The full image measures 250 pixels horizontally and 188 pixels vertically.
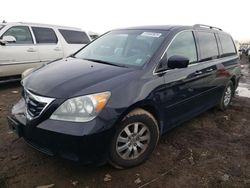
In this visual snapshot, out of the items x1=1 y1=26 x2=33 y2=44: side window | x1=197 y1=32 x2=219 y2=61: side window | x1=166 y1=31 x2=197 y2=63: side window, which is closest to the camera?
x1=166 y1=31 x2=197 y2=63: side window

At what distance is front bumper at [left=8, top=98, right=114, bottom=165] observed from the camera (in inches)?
103

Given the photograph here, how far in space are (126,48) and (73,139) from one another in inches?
69.3

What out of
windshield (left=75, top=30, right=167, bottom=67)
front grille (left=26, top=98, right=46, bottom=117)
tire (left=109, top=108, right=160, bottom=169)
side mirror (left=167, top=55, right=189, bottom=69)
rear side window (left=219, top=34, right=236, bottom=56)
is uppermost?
windshield (left=75, top=30, right=167, bottom=67)

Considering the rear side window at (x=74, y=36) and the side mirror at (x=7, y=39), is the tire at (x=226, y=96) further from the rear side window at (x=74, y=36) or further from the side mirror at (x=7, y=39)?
the side mirror at (x=7, y=39)

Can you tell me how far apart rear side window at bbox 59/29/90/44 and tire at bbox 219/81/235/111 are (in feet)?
16.5

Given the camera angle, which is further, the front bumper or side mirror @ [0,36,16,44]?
side mirror @ [0,36,16,44]

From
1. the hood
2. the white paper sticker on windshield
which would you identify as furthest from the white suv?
the white paper sticker on windshield

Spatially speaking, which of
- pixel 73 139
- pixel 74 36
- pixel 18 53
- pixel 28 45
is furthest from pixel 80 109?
pixel 74 36

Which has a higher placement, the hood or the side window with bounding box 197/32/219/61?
the hood

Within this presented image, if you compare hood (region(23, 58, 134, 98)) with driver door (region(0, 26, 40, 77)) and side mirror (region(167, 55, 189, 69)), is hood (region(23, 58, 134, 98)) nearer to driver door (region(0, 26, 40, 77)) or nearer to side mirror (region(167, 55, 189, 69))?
side mirror (region(167, 55, 189, 69))

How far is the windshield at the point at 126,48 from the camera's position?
352 cm

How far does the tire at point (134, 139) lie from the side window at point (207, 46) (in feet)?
5.92

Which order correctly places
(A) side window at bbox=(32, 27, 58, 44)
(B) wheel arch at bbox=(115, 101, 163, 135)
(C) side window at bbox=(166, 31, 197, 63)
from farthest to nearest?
(A) side window at bbox=(32, 27, 58, 44) < (C) side window at bbox=(166, 31, 197, 63) < (B) wheel arch at bbox=(115, 101, 163, 135)

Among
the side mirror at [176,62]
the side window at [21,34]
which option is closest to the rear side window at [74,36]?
the side window at [21,34]
